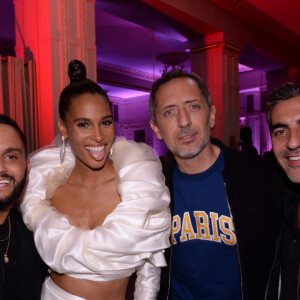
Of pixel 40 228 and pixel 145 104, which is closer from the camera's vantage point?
pixel 40 228

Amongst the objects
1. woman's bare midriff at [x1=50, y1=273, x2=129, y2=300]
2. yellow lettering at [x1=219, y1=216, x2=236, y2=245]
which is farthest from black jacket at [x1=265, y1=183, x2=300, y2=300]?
woman's bare midriff at [x1=50, y1=273, x2=129, y2=300]

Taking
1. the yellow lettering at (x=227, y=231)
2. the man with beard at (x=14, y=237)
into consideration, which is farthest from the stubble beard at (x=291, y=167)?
the man with beard at (x=14, y=237)

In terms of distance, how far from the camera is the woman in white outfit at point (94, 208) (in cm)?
163

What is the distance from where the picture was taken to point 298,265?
1.52 meters

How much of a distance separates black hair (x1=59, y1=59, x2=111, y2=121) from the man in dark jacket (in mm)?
915

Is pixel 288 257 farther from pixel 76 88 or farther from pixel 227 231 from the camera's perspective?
pixel 76 88

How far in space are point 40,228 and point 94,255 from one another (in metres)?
0.31

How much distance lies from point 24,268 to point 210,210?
3.24 feet

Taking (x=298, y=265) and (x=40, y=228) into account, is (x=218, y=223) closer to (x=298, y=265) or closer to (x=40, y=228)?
(x=298, y=265)

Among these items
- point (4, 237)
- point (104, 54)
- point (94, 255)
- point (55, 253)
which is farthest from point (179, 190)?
point (104, 54)

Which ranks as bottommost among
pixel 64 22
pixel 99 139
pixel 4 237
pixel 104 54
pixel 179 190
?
pixel 4 237

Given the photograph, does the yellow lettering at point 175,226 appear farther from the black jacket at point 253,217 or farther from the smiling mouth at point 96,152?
the smiling mouth at point 96,152

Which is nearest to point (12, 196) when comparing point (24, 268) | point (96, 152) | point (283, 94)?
point (24, 268)

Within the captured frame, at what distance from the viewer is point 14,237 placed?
1.74 metres
